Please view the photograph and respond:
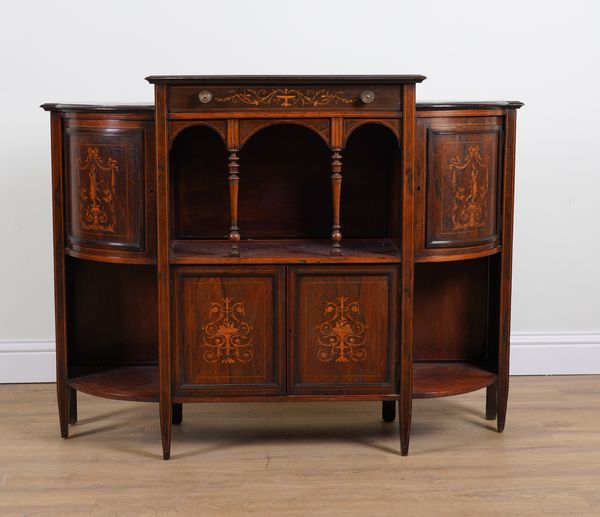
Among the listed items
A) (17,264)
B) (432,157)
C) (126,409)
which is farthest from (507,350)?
(17,264)

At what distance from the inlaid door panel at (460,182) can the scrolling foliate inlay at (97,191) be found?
3.63 feet

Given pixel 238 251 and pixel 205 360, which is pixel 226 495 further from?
pixel 238 251

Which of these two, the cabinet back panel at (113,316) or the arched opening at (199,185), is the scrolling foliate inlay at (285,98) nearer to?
the arched opening at (199,185)

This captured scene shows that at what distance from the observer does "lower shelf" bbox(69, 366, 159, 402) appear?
3.80m

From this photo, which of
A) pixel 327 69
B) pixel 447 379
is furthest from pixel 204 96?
pixel 447 379

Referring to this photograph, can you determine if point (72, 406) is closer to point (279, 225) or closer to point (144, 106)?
point (279, 225)

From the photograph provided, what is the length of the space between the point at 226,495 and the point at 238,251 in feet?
2.76

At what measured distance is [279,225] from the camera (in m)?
4.06

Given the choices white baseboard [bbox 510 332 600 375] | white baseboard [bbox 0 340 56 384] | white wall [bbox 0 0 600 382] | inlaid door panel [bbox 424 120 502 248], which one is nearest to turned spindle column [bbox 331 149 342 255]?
inlaid door panel [bbox 424 120 502 248]

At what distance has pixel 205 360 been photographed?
369 cm

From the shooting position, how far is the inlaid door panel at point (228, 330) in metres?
3.65

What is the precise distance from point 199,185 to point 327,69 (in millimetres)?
887

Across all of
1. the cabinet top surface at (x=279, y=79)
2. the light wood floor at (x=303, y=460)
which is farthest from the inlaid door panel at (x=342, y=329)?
the cabinet top surface at (x=279, y=79)

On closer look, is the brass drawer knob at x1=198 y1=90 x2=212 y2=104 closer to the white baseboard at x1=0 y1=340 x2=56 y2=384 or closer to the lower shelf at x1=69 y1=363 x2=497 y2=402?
the lower shelf at x1=69 y1=363 x2=497 y2=402
